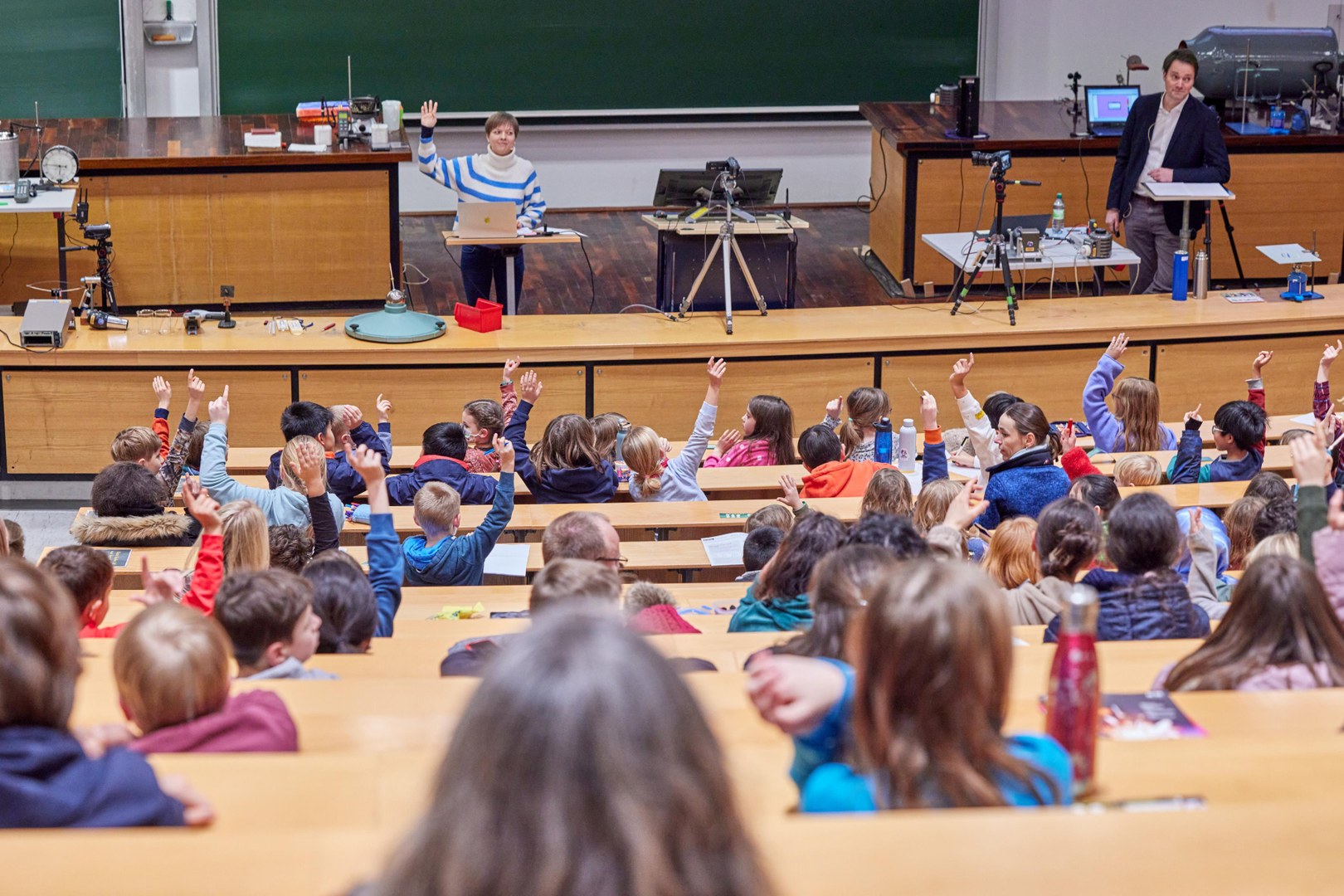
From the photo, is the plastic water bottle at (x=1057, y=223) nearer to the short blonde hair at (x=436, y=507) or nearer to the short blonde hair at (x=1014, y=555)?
the short blonde hair at (x=1014, y=555)

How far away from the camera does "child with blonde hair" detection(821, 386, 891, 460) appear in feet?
19.3

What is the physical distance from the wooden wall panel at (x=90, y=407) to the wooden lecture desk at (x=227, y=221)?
206 cm

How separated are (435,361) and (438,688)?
439cm

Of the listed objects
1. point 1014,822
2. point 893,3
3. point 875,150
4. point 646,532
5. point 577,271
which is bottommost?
point 646,532

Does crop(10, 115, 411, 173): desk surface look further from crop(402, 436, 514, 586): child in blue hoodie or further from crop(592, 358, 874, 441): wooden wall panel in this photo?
crop(402, 436, 514, 586): child in blue hoodie

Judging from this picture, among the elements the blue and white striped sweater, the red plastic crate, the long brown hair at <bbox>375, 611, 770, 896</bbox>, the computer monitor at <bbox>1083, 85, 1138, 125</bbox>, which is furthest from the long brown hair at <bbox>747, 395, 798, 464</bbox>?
the long brown hair at <bbox>375, 611, 770, 896</bbox>

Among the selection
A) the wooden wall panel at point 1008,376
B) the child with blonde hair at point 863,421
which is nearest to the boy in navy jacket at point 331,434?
the child with blonde hair at point 863,421

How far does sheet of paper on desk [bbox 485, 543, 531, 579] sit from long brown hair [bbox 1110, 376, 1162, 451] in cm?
246

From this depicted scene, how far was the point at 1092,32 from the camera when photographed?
37.3 feet

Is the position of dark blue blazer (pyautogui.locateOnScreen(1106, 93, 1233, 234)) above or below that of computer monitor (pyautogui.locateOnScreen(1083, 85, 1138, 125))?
below

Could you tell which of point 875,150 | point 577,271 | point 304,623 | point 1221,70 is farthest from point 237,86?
point 304,623

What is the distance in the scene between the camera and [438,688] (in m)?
2.48

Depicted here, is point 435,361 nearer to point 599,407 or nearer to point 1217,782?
point 599,407

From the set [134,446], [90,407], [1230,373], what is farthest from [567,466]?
[1230,373]
